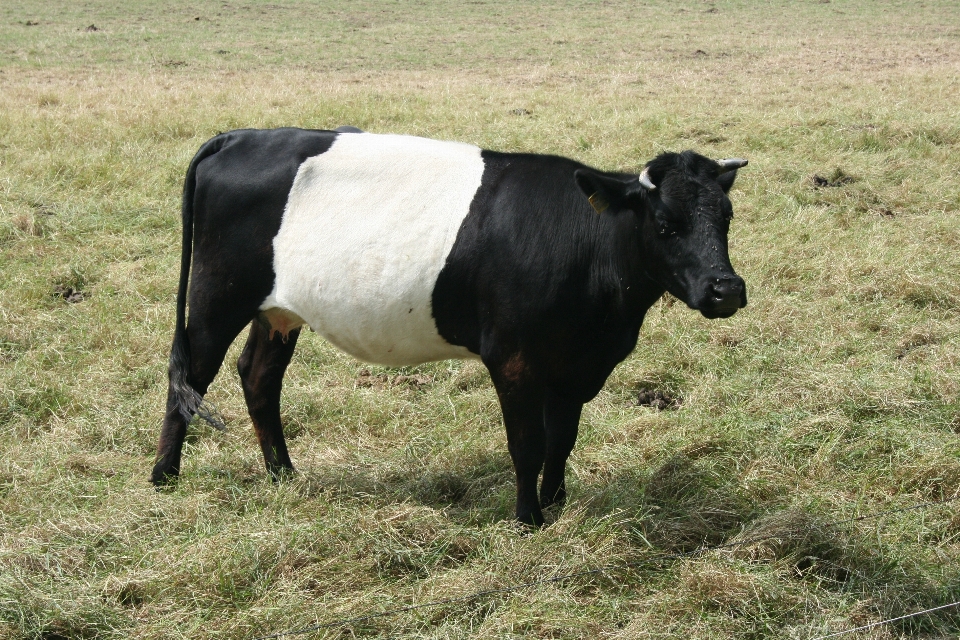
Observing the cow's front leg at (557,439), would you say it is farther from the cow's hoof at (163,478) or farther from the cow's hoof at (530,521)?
the cow's hoof at (163,478)

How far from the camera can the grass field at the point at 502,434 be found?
4.00m

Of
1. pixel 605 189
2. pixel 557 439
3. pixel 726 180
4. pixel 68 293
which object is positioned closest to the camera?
pixel 605 189

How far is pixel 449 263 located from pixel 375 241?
1.33 ft

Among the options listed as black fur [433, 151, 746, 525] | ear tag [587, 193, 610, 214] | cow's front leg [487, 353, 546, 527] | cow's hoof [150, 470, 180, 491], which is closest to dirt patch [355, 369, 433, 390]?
cow's hoof [150, 470, 180, 491]

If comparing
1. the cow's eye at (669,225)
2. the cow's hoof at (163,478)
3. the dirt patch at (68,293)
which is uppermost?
the cow's eye at (669,225)

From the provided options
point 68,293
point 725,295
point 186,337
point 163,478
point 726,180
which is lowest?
point 68,293

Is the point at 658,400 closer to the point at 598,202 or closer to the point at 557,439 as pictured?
the point at 557,439

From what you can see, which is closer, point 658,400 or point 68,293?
point 658,400

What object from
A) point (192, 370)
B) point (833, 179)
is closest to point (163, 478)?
point (192, 370)

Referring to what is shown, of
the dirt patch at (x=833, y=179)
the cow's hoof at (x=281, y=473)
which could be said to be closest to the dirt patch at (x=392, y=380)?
the cow's hoof at (x=281, y=473)

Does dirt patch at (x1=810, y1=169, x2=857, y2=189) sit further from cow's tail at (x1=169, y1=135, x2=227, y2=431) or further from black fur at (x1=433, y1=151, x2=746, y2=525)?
cow's tail at (x1=169, y1=135, x2=227, y2=431)

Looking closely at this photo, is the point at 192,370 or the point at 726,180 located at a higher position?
the point at 726,180

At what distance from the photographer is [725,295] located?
392 cm

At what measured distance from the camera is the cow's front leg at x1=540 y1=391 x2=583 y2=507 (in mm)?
4762
